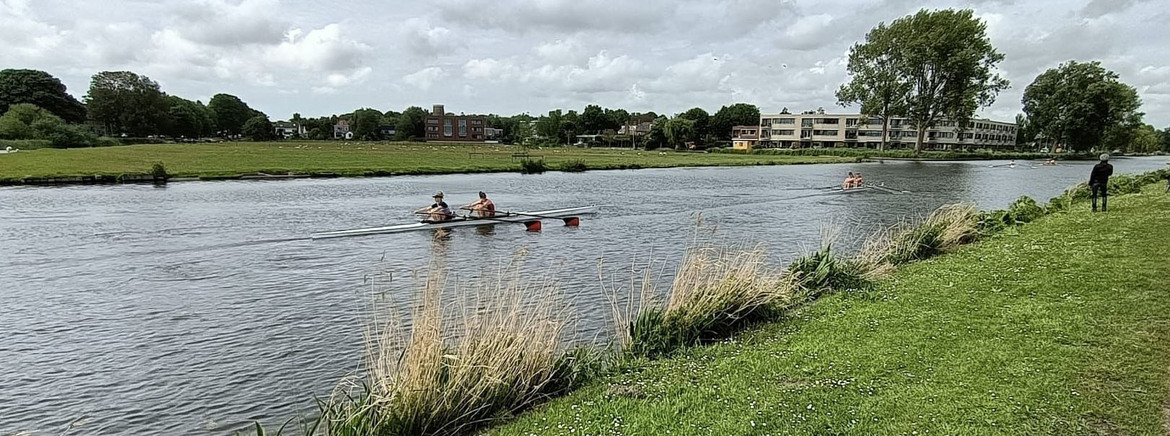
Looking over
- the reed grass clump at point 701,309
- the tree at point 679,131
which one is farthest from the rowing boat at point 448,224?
the tree at point 679,131

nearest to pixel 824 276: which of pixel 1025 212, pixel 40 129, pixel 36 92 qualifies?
pixel 1025 212

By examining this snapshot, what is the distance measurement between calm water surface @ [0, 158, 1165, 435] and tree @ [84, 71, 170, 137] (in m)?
98.6

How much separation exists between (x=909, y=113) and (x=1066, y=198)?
70330 mm

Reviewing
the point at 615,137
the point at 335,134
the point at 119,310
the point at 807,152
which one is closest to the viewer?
the point at 119,310

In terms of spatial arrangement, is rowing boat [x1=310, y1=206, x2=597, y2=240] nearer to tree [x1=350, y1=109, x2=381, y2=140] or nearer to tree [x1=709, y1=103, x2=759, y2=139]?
tree [x1=709, y1=103, x2=759, y2=139]

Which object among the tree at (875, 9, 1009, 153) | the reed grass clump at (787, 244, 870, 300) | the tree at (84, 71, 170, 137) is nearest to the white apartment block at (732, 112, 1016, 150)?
the tree at (875, 9, 1009, 153)

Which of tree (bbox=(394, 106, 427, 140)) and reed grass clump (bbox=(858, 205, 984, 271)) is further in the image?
tree (bbox=(394, 106, 427, 140))

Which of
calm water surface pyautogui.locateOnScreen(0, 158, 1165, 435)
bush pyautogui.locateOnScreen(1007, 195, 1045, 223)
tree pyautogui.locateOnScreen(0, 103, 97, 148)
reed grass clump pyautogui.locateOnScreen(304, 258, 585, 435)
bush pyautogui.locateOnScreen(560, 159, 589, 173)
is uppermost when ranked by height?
tree pyautogui.locateOnScreen(0, 103, 97, 148)

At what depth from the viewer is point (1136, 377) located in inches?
243

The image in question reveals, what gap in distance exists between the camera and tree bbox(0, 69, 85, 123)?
357 feet

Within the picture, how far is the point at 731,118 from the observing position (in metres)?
158

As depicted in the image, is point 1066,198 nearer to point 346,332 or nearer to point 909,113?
point 346,332

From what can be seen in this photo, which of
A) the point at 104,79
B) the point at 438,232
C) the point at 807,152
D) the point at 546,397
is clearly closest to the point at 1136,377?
the point at 546,397

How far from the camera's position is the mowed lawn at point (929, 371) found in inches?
219
